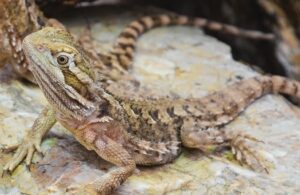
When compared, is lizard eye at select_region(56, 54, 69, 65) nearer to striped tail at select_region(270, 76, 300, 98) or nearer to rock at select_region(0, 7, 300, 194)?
rock at select_region(0, 7, 300, 194)

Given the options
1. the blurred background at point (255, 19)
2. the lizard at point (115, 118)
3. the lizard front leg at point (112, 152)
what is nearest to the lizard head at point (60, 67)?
the lizard at point (115, 118)

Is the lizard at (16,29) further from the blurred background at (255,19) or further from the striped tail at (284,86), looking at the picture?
the striped tail at (284,86)

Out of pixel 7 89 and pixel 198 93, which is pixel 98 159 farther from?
pixel 198 93

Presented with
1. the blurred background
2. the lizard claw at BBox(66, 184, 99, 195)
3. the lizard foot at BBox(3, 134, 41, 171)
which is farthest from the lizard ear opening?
→ the blurred background

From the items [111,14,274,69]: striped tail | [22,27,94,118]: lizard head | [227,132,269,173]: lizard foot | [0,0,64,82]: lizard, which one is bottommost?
[227,132,269,173]: lizard foot

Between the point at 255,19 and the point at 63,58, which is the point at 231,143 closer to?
the point at 63,58

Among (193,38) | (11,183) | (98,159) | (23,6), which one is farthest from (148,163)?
(193,38)

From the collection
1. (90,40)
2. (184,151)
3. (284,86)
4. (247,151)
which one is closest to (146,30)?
(90,40)
